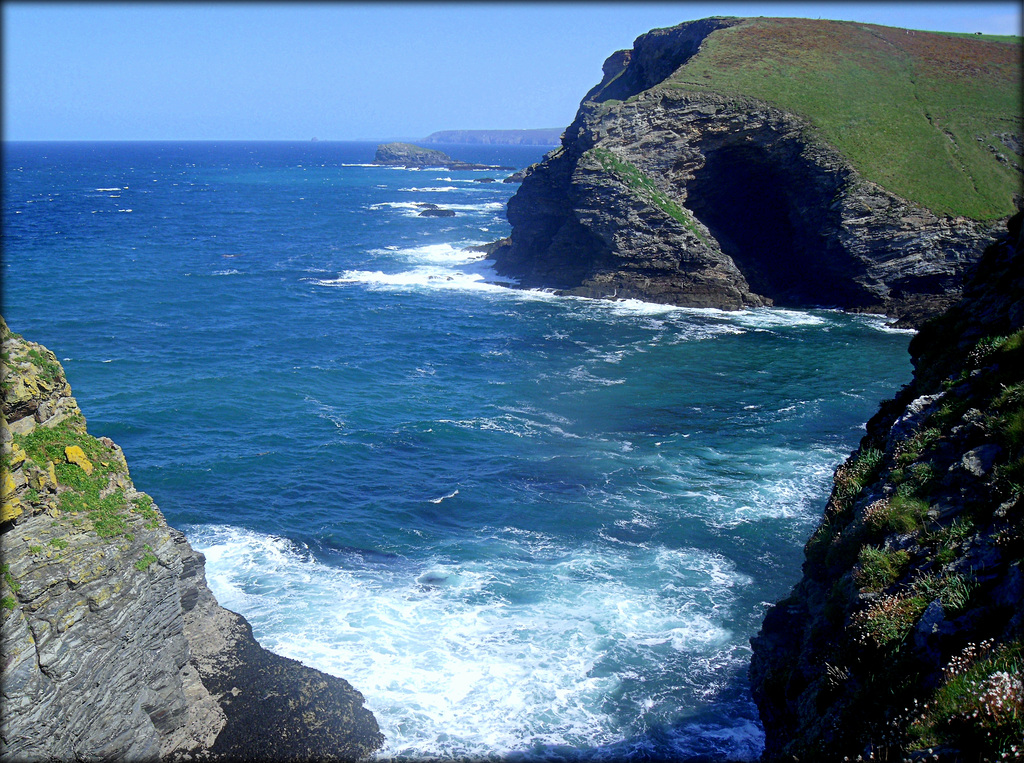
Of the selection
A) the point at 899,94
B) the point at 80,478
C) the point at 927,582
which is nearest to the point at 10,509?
the point at 80,478

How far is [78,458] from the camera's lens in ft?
53.0

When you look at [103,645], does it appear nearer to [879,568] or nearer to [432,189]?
[879,568]

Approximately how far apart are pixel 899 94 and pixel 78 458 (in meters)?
83.6

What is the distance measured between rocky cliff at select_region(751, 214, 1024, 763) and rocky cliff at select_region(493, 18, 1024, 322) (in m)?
45.7

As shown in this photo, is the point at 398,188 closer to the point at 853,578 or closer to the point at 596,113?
the point at 596,113

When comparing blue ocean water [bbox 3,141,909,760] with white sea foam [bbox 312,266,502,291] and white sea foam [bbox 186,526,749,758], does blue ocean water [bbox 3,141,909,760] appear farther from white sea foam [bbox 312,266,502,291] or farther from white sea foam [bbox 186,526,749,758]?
white sea foam [bbox 312,266,502,291]

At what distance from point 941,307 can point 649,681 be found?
50165mm

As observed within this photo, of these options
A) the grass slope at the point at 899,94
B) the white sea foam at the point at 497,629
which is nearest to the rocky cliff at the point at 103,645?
the white sea foam at the point at 497,629

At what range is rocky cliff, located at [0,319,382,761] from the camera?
13602mm

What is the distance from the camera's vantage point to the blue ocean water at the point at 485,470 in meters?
20.8

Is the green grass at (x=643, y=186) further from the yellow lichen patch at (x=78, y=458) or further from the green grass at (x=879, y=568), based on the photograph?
the yellow lichen patch at (x=78, y=458)

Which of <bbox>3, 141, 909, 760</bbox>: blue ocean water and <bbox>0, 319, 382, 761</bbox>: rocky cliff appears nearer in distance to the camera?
<bbox>0, 319, 382, 761</bbox>: rocky cliff

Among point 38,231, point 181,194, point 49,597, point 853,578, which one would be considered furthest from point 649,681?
point 181,194

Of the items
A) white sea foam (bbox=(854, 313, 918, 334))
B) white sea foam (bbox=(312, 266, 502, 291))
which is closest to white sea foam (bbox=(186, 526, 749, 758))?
white sea foam (bbox=(854, 313, 918, 334))
